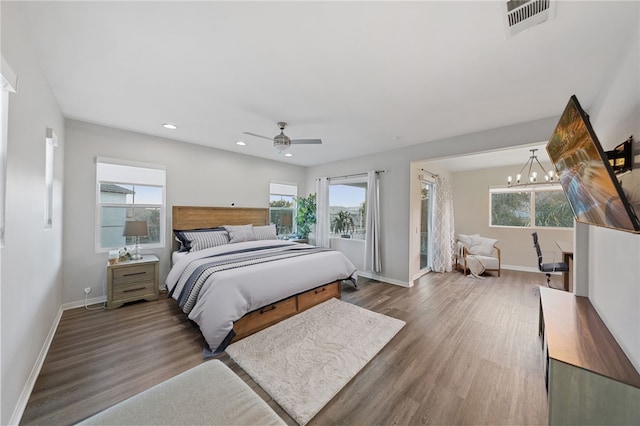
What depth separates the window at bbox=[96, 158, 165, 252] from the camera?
3421 millimetres

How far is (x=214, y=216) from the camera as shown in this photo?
4473 mm

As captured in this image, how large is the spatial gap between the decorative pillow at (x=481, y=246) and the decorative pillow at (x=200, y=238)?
5580 millimetres

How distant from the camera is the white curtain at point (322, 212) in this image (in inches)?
220

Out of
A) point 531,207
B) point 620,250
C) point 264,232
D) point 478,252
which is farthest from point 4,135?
point 531,207

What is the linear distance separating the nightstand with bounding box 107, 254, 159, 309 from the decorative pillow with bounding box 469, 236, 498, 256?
21.4ft

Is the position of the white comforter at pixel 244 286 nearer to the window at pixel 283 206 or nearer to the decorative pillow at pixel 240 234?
the decorative pillow at pixel 240 234

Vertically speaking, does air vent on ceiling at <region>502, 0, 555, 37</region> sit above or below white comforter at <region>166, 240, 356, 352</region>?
above

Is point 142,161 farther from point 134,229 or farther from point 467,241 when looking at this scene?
point 467,241

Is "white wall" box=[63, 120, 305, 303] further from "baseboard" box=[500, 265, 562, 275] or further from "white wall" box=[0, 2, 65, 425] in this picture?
"baseboard" box=[500, 265, 562, 275]

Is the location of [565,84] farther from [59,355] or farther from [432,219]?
[59,355]

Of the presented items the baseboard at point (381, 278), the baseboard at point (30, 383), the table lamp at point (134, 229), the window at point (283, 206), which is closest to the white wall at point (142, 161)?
the window at point (283, 206)

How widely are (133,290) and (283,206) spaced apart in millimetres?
3335

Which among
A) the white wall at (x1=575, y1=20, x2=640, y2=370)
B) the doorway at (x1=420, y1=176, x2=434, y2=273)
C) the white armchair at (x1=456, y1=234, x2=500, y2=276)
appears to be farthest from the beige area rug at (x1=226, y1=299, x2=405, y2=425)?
the white armchair at (x1=456, y1=234, x2=500, y2=276)

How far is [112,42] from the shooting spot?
1688 mm
